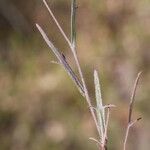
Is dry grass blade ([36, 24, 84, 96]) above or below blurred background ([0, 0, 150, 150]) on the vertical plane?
below

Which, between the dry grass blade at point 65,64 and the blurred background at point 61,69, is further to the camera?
the blurred background at point 61,69

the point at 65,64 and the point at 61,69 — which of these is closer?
the point at 65,64

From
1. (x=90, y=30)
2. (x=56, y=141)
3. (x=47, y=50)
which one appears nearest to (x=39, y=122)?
(x=56, y=141)

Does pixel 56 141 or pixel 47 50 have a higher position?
pixel 47 50

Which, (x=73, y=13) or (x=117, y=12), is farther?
(x=117, y=12)

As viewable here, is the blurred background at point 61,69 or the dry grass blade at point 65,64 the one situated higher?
the blurred background at point 61,69

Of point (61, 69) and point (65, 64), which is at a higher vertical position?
point (61, 69)

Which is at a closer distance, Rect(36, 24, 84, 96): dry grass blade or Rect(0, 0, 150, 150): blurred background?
Rect(36, 24, 84, 96): dry grass blade

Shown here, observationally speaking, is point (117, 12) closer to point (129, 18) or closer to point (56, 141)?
point (129, 18)
